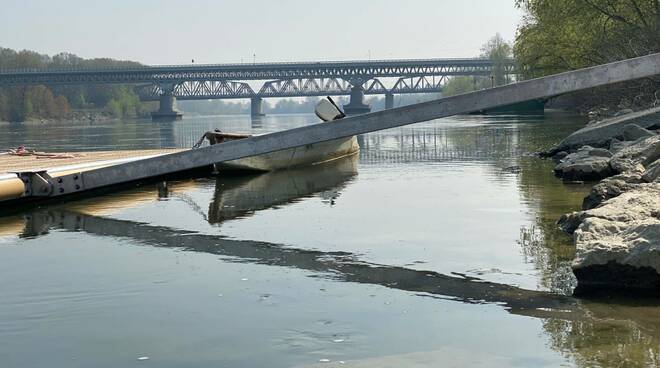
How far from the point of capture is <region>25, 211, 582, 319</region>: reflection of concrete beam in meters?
7.92

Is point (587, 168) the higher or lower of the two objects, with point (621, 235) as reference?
higher

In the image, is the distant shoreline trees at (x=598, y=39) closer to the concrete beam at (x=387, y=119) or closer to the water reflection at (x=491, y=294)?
the concrete beam at (x=387, y=119)

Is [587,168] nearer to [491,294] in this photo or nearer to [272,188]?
[272,188]

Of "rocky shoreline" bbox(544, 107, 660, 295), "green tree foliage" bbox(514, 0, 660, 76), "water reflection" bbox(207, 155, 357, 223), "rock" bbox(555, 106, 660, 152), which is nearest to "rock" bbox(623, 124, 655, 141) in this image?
"rock" bbox(555, 106, 660, 152)

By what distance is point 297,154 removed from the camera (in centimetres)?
2327

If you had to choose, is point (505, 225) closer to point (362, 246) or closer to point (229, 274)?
point (362, 246)

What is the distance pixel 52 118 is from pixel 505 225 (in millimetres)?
179039

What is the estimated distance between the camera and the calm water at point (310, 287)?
6.57 meters

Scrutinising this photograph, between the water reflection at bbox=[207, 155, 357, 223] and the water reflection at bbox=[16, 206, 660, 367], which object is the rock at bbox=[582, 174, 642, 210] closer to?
the water reflection at bbox=[16, 206, 660, 367]

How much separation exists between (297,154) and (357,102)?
574 ft

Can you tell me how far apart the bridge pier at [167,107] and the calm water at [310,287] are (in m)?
172

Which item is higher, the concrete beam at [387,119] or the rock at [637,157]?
the concrete beam at [387,119]

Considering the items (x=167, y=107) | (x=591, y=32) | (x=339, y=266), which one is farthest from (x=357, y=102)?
(x=339, y=266)

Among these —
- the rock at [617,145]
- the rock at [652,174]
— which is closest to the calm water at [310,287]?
the rock at [652,174]
